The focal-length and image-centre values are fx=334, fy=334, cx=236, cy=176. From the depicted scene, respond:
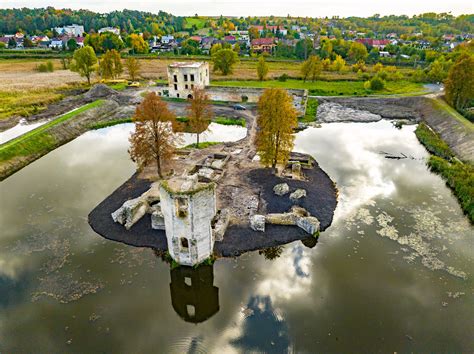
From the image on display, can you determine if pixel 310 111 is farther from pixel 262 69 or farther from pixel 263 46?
pixel 263 46

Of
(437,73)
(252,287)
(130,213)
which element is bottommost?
(252,287)

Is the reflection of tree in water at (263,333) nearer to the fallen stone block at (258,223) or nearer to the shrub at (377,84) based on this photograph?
the fallen stone block at (258,223)

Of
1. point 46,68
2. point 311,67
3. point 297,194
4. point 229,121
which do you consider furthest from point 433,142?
point 46,68

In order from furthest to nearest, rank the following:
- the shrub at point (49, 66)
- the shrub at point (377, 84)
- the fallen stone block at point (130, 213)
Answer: the shrub at point (49, 66) → the shrub at point (377, 84) → the fallen stone block at point (130, 213)

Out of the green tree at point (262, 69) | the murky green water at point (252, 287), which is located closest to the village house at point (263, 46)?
the green tree at point (262, 69)

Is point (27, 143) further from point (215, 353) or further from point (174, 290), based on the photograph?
point (215, 353)

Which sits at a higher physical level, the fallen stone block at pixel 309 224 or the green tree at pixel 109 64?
the green tree at pixel 109 64
